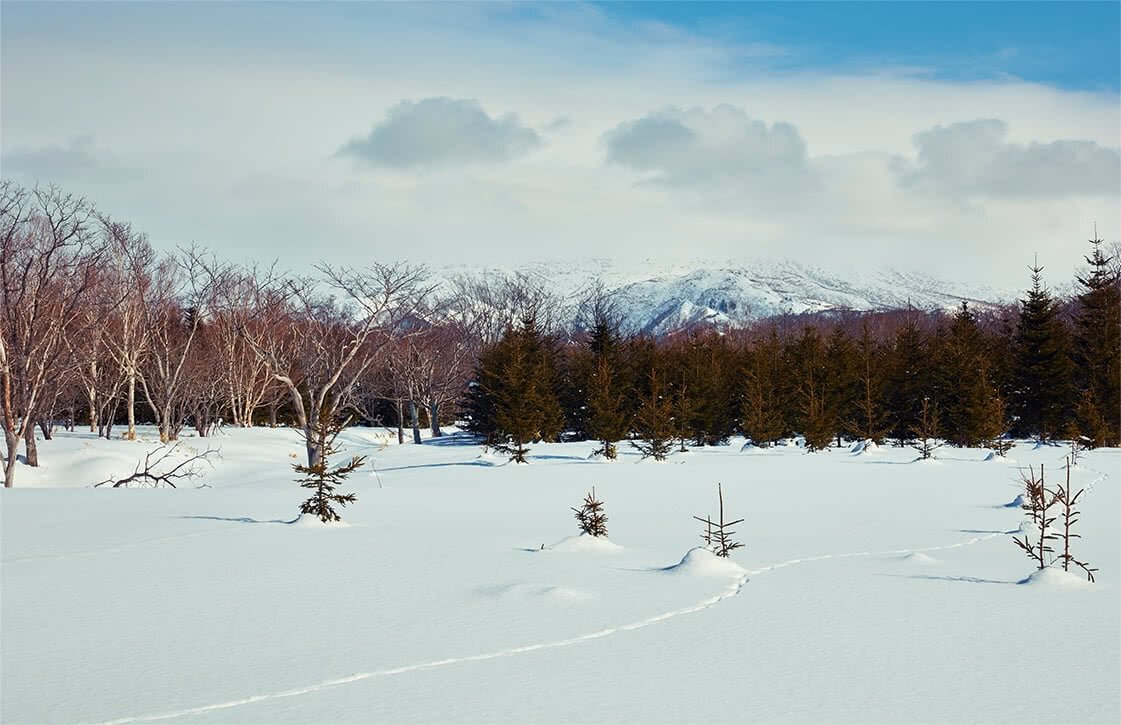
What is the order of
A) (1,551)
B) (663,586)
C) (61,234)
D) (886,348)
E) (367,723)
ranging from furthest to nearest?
(886,348)
(61,234)
(1,551)
(663,586)
(367,723)

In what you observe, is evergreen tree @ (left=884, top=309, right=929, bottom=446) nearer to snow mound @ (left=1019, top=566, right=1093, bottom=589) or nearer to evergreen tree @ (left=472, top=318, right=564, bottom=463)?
evergreen tree @ (left=472, top=318, right=564, bottom=463)

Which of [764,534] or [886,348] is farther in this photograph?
[886,348]

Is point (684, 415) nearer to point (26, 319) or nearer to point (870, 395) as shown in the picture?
point (870, 395)

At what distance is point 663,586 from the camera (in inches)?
299

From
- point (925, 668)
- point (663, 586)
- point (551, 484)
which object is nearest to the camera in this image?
point (925, 668)

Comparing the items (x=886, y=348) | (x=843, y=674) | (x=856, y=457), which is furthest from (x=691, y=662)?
(x=886, y=348)

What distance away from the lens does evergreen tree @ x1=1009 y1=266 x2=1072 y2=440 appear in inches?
1460

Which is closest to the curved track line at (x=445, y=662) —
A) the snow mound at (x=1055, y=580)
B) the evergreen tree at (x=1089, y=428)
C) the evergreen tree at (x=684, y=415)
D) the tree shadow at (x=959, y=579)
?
the tree shadow at (x=959, y=579)

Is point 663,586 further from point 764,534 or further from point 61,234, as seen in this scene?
point 61,234

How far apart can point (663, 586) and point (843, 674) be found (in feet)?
8.40

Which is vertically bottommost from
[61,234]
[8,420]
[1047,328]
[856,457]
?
[856,457]

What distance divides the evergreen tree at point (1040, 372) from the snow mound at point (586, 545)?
3282cm

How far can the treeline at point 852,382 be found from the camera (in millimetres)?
33312

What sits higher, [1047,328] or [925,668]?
[1047,328]
